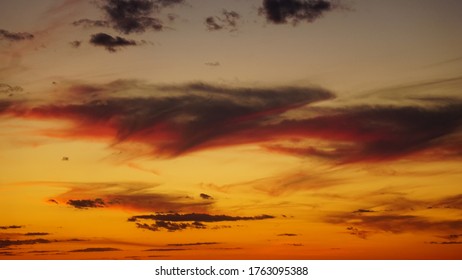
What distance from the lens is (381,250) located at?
28.9 ft

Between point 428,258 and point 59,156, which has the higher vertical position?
point 59,156

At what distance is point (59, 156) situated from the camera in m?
8.95

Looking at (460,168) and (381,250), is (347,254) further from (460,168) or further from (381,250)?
(460,168)

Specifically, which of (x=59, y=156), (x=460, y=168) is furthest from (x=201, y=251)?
→ (x=460, y=168)

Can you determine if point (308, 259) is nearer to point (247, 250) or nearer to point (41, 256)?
point (247, 250)

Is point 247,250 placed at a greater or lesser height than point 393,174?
lesser

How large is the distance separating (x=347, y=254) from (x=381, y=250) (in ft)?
1.08

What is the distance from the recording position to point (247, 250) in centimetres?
880
